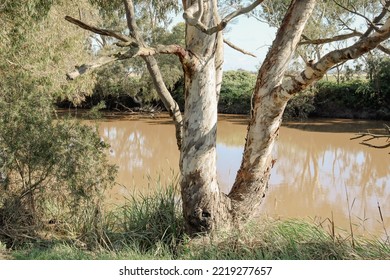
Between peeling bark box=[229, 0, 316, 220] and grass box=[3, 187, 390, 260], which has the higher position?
peeling bark box=[229, 0, 316, 220]

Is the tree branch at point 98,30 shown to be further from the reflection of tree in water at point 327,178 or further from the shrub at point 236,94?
the shrub at point 236,94

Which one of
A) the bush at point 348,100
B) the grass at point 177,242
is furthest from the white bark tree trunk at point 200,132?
the bush at point 348,100

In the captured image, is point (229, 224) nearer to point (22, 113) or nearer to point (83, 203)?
point (83, 203)

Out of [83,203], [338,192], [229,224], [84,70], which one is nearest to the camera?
[84,70]

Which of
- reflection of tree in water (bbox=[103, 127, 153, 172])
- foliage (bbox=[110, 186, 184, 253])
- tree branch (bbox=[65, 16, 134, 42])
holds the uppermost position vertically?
tree branch (bbox=[65, 16, 134, 42])

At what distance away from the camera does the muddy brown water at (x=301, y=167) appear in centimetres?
548

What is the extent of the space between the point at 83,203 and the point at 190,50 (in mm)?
1561

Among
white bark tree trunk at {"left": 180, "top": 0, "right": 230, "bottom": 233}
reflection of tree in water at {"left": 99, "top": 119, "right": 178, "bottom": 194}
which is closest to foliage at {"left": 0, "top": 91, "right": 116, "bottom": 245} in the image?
white bark tree trunk at {"left": 180, "top": 0, "right": 230, "bottom": 233}

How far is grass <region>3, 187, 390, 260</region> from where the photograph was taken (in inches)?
99.4

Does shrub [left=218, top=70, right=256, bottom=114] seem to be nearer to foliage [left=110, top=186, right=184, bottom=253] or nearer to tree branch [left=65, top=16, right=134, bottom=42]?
foliage [left=110, top=186, right=184, bottom=253]

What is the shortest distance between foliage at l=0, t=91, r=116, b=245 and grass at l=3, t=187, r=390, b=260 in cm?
30

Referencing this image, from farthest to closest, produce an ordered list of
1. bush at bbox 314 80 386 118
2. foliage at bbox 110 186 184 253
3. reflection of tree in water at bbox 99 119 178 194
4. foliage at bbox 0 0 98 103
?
bush at bbox 314 80 386 118, reflection of tree in water at bbox 99 119 178 194, foliage at bbox 0 0 98 103, foliage at bbox 110 186 184 253

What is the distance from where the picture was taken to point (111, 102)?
1866 cm
